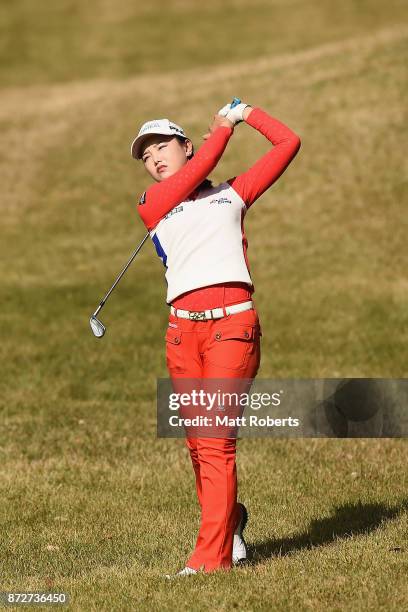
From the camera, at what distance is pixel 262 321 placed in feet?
62.5

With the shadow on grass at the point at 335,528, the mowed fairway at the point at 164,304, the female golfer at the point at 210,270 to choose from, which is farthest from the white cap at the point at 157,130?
the shadow on grass at the point at 335,528

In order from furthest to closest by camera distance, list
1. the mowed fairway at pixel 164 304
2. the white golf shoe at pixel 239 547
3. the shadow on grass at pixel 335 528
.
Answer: the shadow on grass at pixel 335 528
the mowed fairway at pixel 164 304
the white golf shoe at pixel 239 547

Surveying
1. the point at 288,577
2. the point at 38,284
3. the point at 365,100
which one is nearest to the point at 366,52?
the point at 365,100

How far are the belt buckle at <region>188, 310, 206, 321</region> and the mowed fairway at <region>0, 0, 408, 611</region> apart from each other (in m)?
1.65

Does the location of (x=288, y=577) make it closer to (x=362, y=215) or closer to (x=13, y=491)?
(x=13, y=491)

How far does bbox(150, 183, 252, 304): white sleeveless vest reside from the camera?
7430 mm

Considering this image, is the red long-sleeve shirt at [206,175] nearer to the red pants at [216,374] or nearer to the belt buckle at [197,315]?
the belt buckle at [197,315]

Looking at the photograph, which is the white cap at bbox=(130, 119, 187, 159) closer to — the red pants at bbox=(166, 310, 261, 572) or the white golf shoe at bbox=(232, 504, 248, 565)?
the red pants at bbox=(166, 310, 261, 572)

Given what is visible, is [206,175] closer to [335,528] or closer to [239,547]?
[239,547]

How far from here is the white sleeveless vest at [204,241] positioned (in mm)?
7430

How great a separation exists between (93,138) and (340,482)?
21.0 m

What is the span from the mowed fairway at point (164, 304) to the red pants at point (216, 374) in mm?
248

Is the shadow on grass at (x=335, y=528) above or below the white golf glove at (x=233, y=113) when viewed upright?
below

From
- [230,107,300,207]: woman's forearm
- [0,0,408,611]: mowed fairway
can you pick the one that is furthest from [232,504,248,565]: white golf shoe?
[230,107,300,207]: woman's forearm
